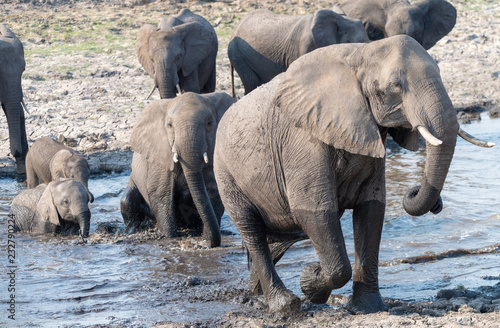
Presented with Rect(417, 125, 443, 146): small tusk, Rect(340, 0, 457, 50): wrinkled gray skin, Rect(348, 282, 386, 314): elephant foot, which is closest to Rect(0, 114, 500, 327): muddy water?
Rect(348, 282, 386, 314): elephant foot

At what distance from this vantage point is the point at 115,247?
22.7ft

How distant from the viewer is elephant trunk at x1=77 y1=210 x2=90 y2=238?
7316 mm

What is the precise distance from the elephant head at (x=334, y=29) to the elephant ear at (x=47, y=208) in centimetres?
412

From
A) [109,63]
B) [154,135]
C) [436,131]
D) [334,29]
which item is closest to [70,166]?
[154,135]

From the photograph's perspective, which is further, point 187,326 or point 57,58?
point 57,58

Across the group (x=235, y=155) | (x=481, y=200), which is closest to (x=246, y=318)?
(x=235, y=155)

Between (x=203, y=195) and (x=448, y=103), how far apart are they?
3.30 meters

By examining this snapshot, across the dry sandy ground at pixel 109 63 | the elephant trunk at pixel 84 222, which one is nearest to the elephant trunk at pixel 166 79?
the dry sandy ground at pixel 109 63

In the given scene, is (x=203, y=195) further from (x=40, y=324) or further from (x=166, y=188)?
(x=40, y=324)

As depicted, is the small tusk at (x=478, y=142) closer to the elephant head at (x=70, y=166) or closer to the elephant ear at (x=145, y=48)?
the elephant head at (x=70, y=166)

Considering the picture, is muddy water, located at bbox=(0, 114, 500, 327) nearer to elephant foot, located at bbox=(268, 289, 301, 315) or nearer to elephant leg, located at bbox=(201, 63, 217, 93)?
elephant foot, located at bbox=(268, 289, 301, 315)

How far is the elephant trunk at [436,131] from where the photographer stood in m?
3.50

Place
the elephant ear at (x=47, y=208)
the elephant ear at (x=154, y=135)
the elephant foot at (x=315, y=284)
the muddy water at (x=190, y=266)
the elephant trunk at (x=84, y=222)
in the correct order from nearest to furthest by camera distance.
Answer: the elephant foot at (x=315, y=284)
the muddy water at (x=190, y=266)
the elephant ear at (x=154, y=135)
the elephant trunk at (x=84, y=222)
the elephant ear at (x=47, y=208)

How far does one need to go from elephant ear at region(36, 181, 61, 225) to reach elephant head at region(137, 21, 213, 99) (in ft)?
8.04
